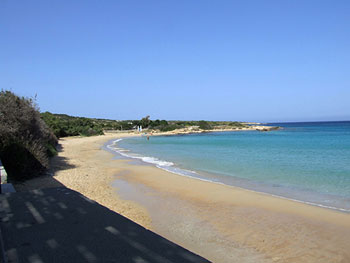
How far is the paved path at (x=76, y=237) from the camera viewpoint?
9.07ft

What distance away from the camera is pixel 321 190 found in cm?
1001

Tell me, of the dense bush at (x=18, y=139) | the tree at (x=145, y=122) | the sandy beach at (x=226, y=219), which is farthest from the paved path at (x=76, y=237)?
the tree at (x=145, y=122)

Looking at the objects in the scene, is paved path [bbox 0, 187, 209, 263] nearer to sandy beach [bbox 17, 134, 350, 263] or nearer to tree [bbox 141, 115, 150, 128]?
sandy beach [bbox 17, 134, 350, 263]

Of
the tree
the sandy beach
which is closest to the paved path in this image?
the sandy beach

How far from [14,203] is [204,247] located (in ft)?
11.6

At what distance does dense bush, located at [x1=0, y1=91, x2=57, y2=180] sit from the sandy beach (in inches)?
29.6

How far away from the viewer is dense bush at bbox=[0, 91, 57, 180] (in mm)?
9391

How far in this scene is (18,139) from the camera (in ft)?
34.1

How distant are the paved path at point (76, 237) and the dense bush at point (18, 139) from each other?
5346 millimetres

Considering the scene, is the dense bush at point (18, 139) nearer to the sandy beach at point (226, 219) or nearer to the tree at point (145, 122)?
the sandy beach at point (226, 219)

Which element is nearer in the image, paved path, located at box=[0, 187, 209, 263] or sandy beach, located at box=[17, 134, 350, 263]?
paved path, located at box=[0, 187, 209, 263]

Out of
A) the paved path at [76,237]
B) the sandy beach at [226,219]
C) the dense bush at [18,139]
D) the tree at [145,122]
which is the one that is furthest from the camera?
the tree at [145,122]

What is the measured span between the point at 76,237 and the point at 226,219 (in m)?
4.32

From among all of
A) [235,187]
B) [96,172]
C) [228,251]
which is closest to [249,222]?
[228,251]
